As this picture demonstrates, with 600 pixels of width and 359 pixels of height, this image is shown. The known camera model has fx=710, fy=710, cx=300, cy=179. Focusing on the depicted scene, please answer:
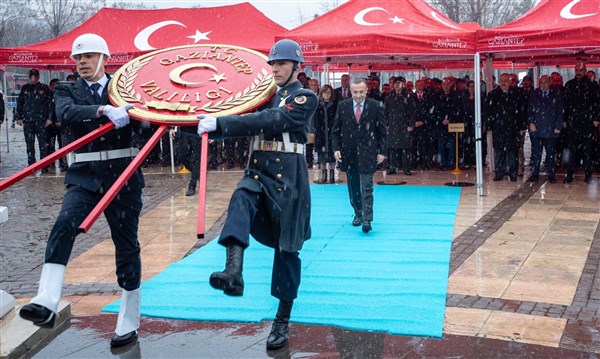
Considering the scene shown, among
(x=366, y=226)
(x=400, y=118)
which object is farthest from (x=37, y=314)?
(x=400, y=118)

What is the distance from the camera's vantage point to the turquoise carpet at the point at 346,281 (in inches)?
218

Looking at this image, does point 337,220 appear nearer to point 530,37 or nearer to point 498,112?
point 530,37

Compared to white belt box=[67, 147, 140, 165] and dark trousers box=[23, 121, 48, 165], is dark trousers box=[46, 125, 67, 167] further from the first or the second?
white belt box=[67, 147, 140, 165]

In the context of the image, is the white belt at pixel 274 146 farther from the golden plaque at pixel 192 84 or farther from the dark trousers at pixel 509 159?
the dark trousers at pixel 509 159

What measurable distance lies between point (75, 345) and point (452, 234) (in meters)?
5.18

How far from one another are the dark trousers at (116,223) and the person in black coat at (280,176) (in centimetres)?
85

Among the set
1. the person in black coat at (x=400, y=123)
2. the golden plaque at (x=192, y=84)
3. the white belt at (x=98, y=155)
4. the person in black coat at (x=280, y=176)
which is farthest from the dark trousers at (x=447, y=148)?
the white belt at (x=98, y=155)

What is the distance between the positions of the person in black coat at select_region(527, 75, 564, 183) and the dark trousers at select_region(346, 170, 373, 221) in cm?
545

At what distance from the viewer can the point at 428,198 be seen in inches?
461

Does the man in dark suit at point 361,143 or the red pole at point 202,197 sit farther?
the man in dark suit at point 361,143

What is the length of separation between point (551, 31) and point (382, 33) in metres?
2.66

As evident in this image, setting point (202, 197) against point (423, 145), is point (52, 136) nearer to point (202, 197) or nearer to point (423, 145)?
point (423, 145)

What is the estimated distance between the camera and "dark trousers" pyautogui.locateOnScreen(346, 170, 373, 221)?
8845 mm

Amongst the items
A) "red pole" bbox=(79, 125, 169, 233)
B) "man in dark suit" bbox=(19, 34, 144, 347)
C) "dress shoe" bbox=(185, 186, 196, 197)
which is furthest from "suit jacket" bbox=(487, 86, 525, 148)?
"red pole" bbox=(79, 125, 169, 233)
